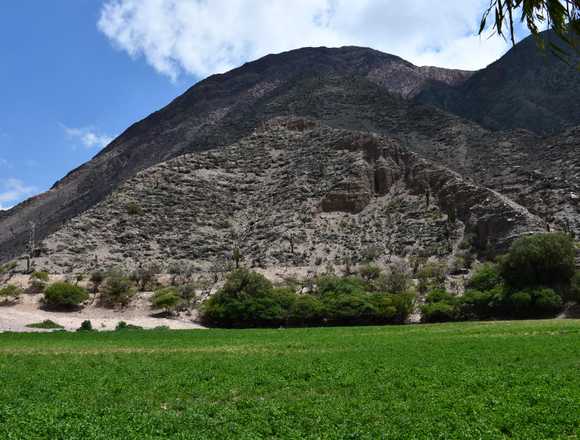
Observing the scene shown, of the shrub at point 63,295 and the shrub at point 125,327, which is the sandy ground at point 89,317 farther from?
the shrub at point 125,327

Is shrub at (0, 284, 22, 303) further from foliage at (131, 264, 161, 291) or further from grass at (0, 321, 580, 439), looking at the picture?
grass at (0, 321, 580, 439)

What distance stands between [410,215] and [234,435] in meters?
67.5

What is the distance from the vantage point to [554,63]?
5423 inches

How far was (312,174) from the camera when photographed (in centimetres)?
8762

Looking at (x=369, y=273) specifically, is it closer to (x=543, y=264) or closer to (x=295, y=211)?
(x=543, y=264)

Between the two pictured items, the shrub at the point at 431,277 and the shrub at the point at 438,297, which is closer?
the shrub at the point at 438,297

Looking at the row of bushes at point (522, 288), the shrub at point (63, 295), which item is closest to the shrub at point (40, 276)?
the shrub at point (63, 295)

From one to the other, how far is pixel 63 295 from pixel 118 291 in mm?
5344

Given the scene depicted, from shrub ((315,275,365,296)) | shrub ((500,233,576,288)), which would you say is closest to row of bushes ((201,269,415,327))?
shrub ((315,275,365,296))

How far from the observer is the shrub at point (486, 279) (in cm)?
5231

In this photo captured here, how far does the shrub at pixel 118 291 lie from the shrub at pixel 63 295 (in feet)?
8.32

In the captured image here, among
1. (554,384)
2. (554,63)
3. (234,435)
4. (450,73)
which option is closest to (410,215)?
(554,384)

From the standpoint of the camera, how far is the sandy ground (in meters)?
50.3

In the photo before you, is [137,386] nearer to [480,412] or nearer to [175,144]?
[480,412]
